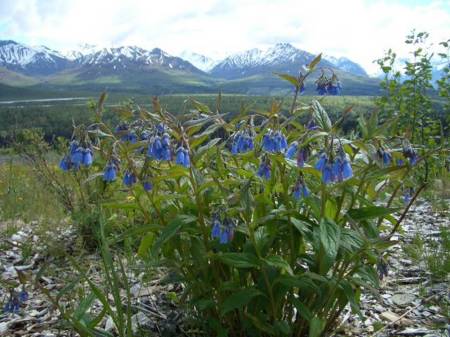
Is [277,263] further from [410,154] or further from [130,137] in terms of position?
[130,137]

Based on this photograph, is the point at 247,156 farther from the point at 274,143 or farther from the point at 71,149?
the point at 71,149

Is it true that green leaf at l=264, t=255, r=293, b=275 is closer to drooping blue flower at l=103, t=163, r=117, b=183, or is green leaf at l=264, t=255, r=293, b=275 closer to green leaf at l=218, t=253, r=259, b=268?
green leaf at l=218, t=253, r=259, b=268

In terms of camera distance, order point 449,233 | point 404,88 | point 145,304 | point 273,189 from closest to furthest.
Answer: point 273,189 < point 145,304 < point 449,233 < point 404,88

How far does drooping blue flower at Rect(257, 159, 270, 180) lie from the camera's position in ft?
→ 9.48

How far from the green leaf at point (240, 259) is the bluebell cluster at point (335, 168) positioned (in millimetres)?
647

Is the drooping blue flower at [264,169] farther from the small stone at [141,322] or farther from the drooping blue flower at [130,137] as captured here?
the small stone at [141,322]

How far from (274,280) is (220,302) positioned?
527 mm

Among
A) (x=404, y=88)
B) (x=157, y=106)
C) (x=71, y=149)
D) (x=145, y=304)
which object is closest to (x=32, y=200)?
(x=145, y=304)

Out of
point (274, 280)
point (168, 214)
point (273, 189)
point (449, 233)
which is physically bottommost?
point (449, 233)

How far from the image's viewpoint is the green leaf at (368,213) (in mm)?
2844

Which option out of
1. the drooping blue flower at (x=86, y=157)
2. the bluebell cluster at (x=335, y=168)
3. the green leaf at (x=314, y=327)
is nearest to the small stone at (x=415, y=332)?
the green leaf at (x=314, y=327)

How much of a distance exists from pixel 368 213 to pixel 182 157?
1.18 m

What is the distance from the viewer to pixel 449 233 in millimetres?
5207

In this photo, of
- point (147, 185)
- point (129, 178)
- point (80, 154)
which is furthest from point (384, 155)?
point (80, 154)
